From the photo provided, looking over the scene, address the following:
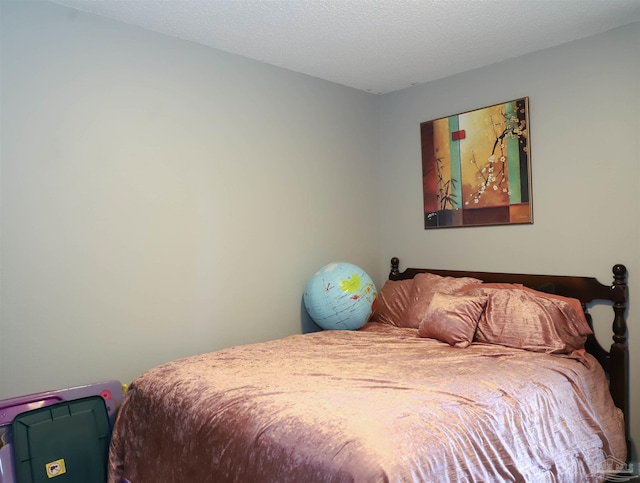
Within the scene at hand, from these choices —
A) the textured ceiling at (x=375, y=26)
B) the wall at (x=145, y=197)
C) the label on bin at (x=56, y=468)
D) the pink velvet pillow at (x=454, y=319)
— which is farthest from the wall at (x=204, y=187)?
the pink velvet pillow at (x=454, y=319)

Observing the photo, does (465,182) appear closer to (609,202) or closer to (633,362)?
(609,202)

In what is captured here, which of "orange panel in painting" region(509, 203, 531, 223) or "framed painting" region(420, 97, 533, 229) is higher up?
"framed painting" region(420, 97, 533, 229)

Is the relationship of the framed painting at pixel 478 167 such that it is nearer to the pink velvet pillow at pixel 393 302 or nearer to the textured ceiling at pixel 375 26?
the textured ceiling at pixel 375 26

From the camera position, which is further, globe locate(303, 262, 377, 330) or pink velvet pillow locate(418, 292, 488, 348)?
globe locate(303, 262, 377, 330)

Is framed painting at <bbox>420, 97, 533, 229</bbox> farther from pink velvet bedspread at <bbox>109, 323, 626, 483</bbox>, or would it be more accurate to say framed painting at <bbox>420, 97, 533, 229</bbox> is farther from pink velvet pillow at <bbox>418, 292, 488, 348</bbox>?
pink velvet bedspread at <bbox>109, 323, 626, 483</bbox>

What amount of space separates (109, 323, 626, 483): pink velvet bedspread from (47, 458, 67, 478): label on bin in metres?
0.21

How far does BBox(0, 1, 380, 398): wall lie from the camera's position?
7.42 ft

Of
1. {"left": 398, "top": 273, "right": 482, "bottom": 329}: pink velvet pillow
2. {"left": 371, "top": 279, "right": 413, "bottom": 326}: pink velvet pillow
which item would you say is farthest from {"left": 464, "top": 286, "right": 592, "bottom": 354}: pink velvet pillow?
{"left": 371, "top": 279, "right": 413, "bottom": 326}: pink velvet pillow

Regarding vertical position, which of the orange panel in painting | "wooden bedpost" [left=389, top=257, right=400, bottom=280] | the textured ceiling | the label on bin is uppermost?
the textured ceiling

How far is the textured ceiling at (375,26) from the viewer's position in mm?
2395

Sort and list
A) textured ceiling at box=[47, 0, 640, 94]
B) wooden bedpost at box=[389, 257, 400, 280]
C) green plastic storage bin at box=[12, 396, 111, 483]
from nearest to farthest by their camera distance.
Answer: green plastic storage bin at box=[12, 396, 111, 483] < textured ceiling at box=[47, 0, 640, 94] < wooden bedpost at box=[389, 257, 400, 280]

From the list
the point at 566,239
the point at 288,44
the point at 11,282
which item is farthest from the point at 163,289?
the point at 566,239

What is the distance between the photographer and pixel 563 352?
248 cm

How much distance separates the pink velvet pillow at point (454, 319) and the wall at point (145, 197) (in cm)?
96
